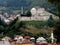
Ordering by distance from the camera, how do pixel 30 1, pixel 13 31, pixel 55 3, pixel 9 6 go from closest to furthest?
pixel 55 3 → pixel 13 31 → pixel 30 1 → pixel 9 6

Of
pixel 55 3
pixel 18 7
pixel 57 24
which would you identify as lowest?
pixel 18 7

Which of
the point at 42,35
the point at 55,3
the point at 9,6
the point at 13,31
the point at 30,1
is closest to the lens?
the point at 55,3

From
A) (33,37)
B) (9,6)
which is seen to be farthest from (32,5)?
(33,37)

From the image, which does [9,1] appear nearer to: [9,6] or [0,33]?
[9,6]

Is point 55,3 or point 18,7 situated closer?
point 55,3

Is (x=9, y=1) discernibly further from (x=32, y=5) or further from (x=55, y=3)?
(x=55, y=3)

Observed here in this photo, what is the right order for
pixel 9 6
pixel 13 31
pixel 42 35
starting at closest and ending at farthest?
pixel 42 35 < pixel 13 31 < pixel 9 6

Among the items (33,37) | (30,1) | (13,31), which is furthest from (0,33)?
(30,1)

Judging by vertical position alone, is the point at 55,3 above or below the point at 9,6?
above

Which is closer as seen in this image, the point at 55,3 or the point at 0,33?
the point at 55,3
